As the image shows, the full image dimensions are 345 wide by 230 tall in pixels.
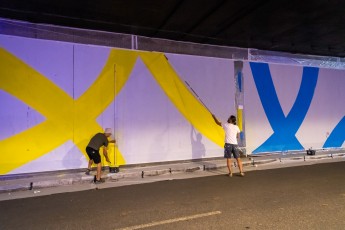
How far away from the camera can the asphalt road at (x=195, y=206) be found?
4.88 m

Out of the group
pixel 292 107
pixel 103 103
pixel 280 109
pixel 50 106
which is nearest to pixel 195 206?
pixel 103 103

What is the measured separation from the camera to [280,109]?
1322 centimetres

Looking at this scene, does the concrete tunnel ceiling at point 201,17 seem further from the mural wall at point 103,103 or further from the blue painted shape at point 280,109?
the blue painted shape at point 280,109

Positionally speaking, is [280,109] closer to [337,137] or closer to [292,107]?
[292,107]

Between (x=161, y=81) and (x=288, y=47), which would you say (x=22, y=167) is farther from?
(x=288, y=47)

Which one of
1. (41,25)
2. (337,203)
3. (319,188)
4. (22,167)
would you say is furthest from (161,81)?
(337,203)

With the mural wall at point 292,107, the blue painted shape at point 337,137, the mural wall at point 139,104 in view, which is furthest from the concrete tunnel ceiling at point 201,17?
the blue painted shape at point 337,137

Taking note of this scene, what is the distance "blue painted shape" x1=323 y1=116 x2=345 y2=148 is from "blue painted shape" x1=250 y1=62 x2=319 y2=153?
185 centimetres

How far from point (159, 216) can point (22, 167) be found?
5.44 meters

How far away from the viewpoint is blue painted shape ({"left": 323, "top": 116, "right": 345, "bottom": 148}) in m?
14.5

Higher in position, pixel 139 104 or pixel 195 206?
pixel 139 104

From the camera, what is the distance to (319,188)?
7082 mm

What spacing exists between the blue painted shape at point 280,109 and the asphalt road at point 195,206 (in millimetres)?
4766

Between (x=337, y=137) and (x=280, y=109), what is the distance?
154 inches
